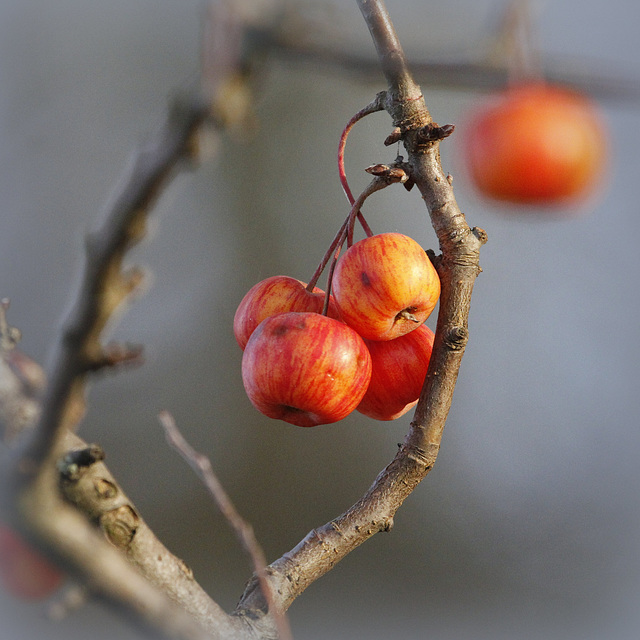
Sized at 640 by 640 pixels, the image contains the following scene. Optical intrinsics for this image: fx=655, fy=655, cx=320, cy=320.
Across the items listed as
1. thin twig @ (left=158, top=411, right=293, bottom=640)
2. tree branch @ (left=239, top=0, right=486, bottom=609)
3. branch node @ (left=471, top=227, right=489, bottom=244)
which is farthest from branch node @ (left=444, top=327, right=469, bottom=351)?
thin twig @ (left=158, top=411, right=293, bottom=640)

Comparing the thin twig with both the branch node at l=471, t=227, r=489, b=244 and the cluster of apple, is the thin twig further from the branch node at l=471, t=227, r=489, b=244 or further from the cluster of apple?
the branch node at l=471, t=227, r=489, b=244

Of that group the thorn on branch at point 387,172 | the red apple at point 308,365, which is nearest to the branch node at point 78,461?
the red apple at point 308,365

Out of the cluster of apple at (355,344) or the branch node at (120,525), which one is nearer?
the branch node at (120,525)

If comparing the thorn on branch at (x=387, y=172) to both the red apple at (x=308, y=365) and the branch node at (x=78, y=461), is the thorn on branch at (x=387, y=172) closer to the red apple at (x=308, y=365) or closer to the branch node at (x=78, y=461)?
the red apple at (x=308, y=365)

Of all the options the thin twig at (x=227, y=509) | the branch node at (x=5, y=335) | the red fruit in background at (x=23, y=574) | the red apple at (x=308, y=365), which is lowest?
the red fruit in background at (x=23, y=574)

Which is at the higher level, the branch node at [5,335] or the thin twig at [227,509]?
the branch node at [5,335]

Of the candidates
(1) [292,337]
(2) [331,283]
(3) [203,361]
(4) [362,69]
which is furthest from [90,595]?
(3) [203,361]

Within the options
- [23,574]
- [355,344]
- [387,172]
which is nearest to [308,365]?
[355,344]
